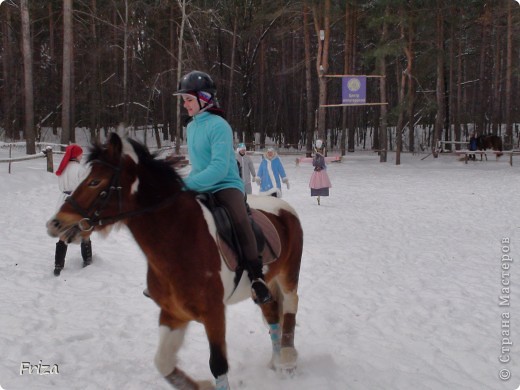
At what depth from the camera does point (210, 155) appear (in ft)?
11.3

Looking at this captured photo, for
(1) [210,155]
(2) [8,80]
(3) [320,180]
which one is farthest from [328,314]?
(2) [8,80]

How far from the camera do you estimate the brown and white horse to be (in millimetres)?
2936

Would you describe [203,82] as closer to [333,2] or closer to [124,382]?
[124,382]

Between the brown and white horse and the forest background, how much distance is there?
19.2m

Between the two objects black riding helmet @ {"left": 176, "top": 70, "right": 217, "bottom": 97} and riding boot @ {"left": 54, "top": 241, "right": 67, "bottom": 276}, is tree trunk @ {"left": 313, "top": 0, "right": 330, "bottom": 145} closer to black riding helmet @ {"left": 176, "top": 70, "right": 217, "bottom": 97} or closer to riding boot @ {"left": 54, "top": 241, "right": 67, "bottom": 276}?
riding boot @ {"left": 54, "top": 241, "right": 67, "bottom": 276}

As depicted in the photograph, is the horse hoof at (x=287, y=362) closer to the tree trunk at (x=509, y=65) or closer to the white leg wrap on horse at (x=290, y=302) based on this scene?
the white leg wrap on horse at (x=290, y=302)

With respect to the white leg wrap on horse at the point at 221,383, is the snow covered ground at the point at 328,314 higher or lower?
lower

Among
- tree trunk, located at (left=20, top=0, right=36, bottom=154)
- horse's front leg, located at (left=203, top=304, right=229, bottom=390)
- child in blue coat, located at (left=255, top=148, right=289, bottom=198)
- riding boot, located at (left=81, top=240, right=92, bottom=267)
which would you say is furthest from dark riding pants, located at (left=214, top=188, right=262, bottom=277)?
tree trunk, located at (left=20, top=0, right=36, bottom=154)

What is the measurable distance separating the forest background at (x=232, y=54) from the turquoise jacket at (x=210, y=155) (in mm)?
19035

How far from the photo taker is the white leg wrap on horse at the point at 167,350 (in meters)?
3.34

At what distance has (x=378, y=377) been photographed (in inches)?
157

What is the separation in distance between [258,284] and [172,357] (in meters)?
0.85

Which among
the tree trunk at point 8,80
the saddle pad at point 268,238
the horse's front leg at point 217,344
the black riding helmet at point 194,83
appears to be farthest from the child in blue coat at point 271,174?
the tree trunk at point 8,80

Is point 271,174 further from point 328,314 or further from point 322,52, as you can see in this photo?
point 322,52
